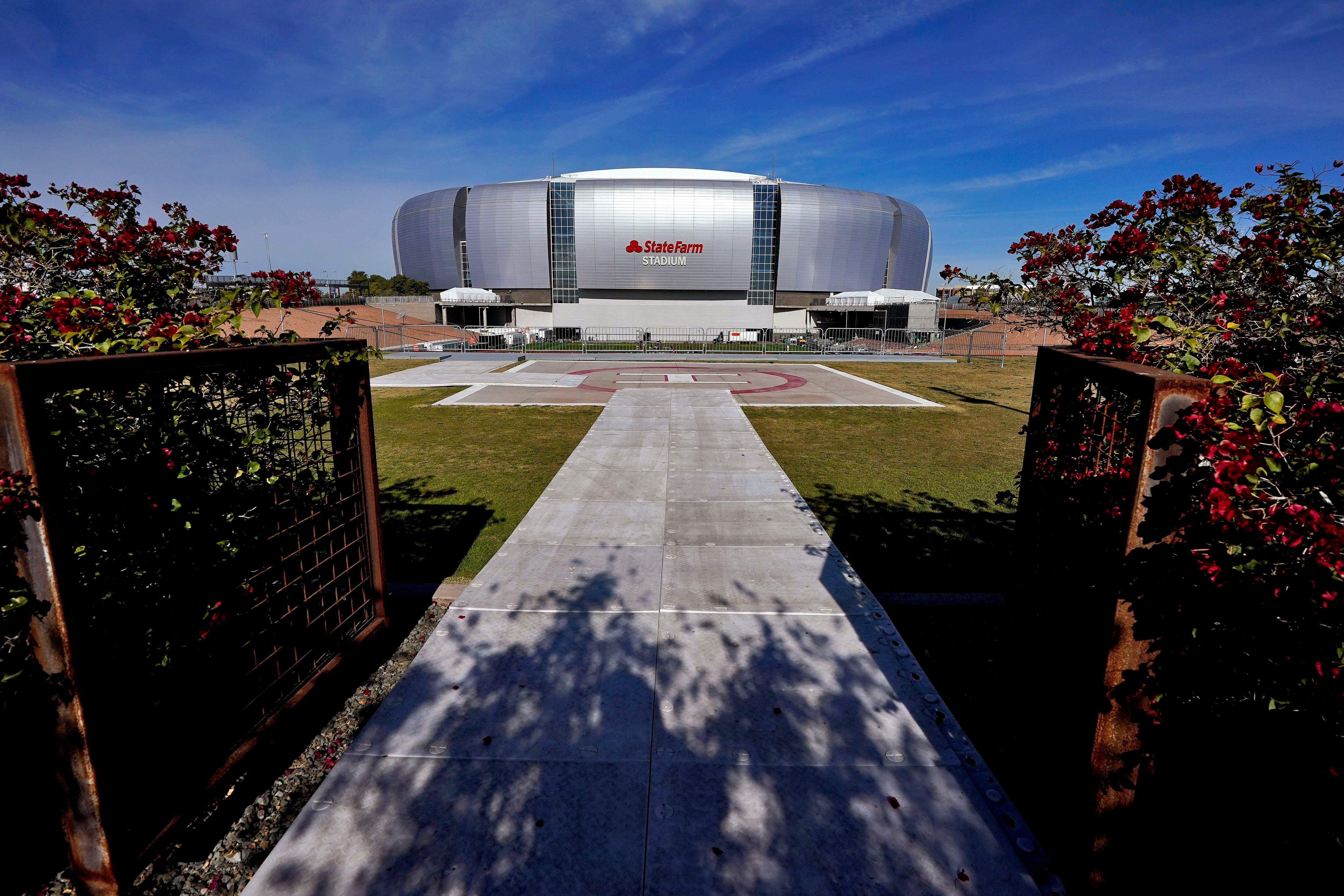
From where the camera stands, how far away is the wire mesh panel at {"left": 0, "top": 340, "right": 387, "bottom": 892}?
7.36 ft

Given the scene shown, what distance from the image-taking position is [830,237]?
63.6m

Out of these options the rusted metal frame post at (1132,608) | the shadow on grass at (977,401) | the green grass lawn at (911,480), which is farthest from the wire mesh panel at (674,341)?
the rusted metal frame post at (1132,608)

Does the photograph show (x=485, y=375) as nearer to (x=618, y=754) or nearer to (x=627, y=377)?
(x=627, y=377)

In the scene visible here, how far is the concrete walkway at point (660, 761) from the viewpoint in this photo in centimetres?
262

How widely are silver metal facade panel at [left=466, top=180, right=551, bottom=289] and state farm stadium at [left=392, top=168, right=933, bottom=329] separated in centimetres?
11

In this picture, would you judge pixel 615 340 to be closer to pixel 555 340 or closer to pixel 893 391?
pixel 555 340

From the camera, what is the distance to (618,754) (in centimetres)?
328

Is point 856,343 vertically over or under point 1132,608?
under

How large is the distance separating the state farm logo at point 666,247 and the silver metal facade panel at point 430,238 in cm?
1953

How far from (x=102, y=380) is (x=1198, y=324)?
17.9 ft

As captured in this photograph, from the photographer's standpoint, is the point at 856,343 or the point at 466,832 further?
the point at 856,343

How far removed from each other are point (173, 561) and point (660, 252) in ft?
205

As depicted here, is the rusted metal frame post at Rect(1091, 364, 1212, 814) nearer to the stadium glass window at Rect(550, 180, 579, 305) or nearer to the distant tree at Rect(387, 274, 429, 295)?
the stadium glass window at Rect(550, 180, 579, 305)

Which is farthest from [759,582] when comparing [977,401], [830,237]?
[830,237]
